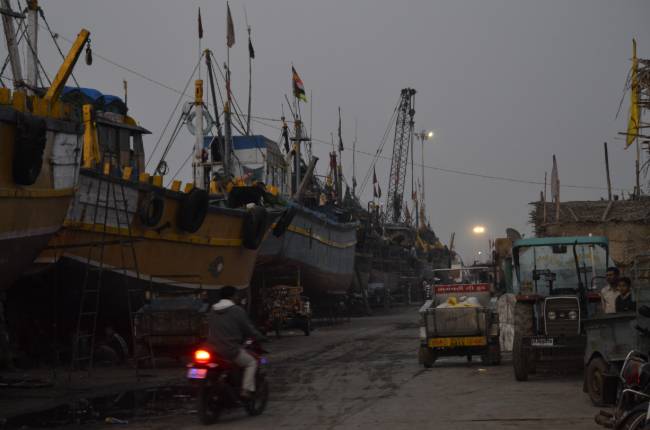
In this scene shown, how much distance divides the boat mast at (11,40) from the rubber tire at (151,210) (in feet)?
14.4

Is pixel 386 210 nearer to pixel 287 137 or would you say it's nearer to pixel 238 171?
→ pixel 287 137

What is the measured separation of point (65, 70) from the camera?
1628 cm

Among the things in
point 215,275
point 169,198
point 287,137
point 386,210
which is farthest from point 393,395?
point 386,210

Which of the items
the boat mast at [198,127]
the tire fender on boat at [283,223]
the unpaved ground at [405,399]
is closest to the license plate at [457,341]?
the unpaved ground at [405,399]

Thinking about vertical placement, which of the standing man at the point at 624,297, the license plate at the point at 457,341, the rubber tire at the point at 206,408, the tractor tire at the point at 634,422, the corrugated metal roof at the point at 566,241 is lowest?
the rubber tire at the point at 206,408

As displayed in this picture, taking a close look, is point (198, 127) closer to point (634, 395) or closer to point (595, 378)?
point (595, 378)

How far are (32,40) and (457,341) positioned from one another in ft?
40.3

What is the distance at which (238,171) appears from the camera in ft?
116

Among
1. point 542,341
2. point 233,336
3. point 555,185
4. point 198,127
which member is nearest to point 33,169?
point 233,336

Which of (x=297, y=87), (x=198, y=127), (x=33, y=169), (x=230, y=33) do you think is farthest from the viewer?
(x=297, y=87)

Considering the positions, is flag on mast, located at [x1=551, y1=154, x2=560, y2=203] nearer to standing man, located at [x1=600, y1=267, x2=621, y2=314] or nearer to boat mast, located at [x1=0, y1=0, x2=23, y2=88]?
standing man, located at [x1=600, y1=267, x2=621, y2=314]

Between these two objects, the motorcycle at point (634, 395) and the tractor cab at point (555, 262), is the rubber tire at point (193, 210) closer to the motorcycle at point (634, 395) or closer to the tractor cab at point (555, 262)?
the tractor cab at point (555, 262)

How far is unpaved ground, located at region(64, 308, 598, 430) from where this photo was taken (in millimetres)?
9141

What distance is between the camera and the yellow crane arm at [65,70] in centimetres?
1609
